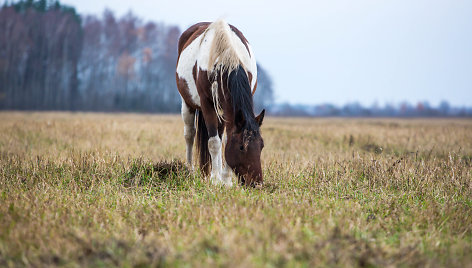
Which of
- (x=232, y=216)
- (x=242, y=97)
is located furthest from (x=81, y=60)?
(x=232, y=216)

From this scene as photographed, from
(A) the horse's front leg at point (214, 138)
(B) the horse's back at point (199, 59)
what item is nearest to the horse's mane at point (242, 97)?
(B) the horse's back at point (199, 59)

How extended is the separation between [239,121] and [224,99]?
1.28 feet

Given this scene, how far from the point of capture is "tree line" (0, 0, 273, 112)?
32.5 m

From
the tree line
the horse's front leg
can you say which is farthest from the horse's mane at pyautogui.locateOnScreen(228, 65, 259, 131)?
the tree line

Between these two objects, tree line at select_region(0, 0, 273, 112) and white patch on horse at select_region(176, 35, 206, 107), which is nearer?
white patch on horse at select_region(176, 35, 206, 107)

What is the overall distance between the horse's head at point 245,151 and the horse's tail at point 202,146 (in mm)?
1330

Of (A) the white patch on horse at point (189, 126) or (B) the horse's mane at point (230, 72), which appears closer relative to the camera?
(B) the horse's mane at point (230, 72)

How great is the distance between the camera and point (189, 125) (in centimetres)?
567

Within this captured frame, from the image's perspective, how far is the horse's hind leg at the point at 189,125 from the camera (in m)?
5.60

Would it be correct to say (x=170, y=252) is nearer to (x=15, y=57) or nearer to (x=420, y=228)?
(x=420, y=228)

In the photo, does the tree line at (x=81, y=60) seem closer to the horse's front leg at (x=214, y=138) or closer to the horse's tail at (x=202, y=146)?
the horse's tail at (x=202, y=146)

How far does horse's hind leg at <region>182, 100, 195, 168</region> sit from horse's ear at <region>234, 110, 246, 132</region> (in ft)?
6.68

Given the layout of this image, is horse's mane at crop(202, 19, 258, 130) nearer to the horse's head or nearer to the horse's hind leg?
the horse's head

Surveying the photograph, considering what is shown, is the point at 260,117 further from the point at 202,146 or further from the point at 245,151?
the point at 202,146
